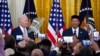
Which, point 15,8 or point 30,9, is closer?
point 30,9

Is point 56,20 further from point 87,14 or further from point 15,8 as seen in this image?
point 15,8

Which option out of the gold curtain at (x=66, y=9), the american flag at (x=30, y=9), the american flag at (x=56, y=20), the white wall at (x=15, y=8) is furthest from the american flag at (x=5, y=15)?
the american flag at (x=56, y=20)

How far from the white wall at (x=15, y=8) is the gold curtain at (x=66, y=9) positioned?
444 mm

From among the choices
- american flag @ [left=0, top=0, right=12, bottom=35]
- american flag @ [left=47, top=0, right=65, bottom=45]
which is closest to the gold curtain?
american flag @ [left=47, top=0, right=65, bottom=45]

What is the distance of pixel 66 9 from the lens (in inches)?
405

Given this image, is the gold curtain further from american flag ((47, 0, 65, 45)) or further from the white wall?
the white wall

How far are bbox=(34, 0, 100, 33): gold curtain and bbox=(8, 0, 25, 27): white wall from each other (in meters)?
0.44

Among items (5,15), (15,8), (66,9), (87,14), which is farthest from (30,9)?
(87,14)

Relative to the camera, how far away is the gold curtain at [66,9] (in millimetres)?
10250

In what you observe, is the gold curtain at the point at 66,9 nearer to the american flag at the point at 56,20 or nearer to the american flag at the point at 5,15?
the american flag at the point at 56,20

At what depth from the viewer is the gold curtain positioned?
10.2m

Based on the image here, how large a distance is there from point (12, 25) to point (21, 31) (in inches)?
83.4

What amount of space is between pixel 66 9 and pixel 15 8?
54.1 inches

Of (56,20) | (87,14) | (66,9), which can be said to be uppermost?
(66,9)
